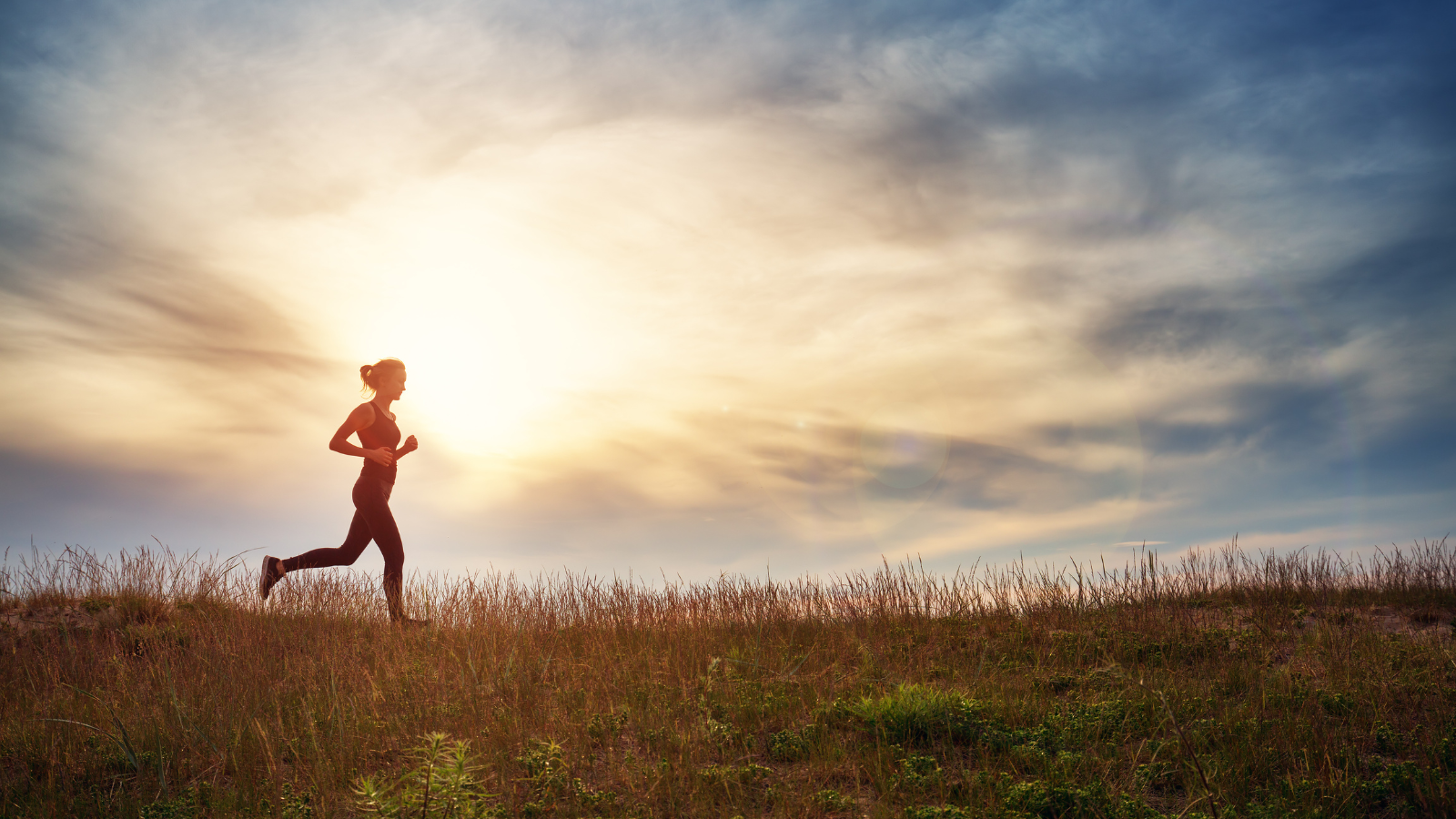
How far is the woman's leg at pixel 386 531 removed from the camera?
1120cm

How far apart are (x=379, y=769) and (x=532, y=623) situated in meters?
5.54

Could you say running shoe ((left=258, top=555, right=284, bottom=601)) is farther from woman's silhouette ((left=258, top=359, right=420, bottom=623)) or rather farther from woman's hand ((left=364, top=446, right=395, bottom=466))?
woman's hand ((left=364, top=446, right=395, bottom=466))

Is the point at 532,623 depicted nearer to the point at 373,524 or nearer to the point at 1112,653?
the point at 373,524

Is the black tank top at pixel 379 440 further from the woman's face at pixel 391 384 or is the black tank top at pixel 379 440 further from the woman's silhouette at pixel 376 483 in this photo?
the woman's face at pixel 391 384

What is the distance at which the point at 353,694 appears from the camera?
25.8ft

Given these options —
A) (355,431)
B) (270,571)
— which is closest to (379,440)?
(355,431)

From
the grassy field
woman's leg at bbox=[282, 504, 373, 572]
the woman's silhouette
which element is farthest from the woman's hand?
the grassy field

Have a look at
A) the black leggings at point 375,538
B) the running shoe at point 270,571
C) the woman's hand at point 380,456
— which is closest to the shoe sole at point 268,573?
the running shoe at point 270,571

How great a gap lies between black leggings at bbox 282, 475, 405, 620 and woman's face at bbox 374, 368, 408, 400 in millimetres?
1270

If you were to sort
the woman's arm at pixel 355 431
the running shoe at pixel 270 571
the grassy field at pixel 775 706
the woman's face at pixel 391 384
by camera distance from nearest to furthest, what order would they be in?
the grassy field at pixel 775 706 < the woman's arm at pixel 355 431 < the woman's face at pixel 391 384 < the running shoe at pixel 270 571

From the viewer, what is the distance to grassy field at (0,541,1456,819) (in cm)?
565

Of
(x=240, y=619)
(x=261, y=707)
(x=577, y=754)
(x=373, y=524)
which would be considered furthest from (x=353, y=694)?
(x=240, y=619)

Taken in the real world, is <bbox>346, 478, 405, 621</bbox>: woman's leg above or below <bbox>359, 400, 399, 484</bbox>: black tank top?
below

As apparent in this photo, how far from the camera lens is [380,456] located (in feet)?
36.8
